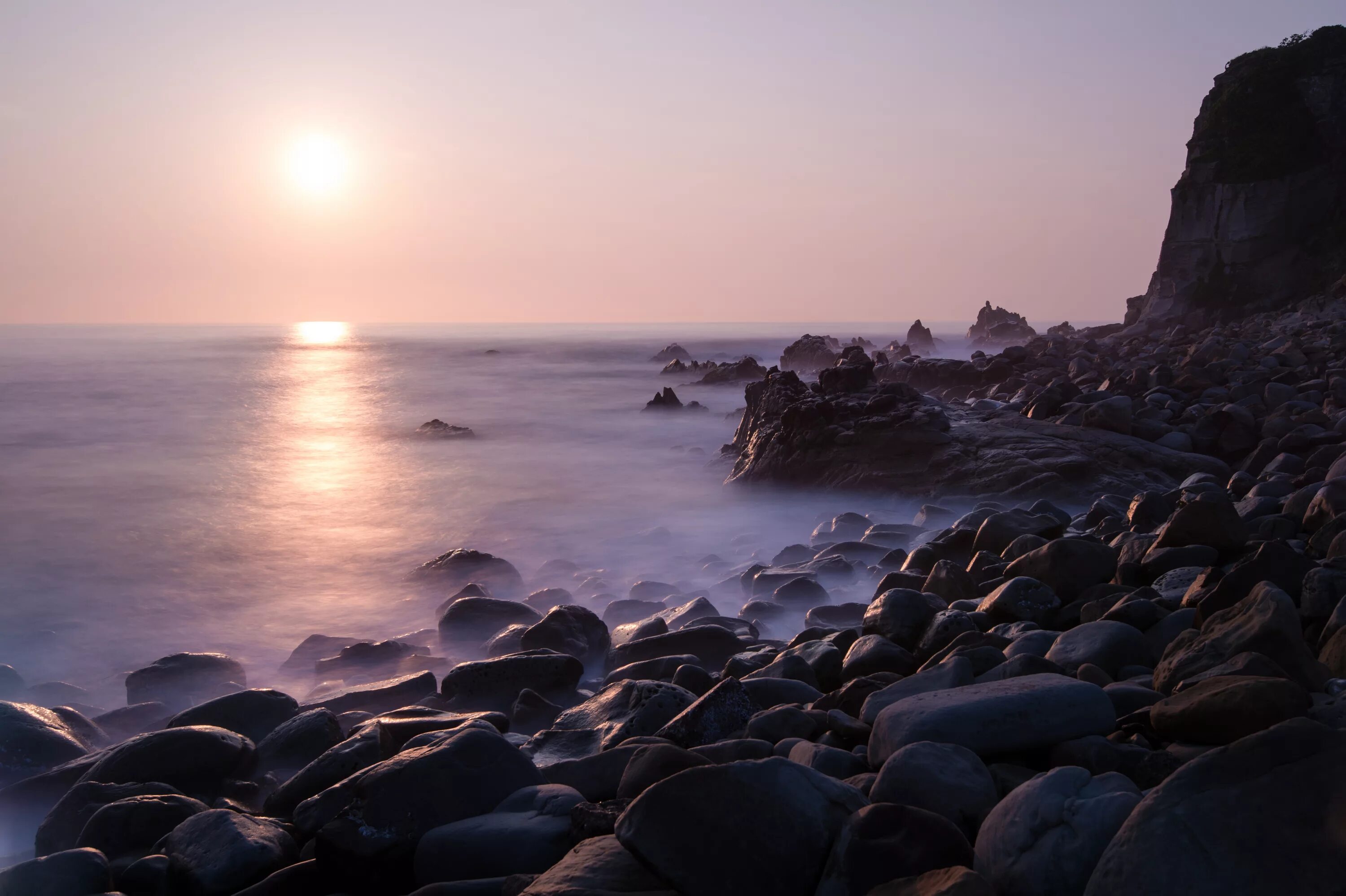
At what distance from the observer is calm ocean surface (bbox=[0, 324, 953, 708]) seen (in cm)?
848

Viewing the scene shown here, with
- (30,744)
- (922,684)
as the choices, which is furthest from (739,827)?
(30,744)

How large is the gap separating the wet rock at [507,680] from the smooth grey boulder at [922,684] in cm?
219

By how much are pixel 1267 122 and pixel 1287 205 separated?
2802mm

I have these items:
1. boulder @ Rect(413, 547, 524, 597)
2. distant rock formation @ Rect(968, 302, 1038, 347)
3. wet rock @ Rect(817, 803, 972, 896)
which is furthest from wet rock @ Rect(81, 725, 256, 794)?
distant rock formation @ Rect(968, 302, 1038, 347)

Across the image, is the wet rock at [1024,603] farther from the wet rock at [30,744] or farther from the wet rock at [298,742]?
the wet rock at [30,744]

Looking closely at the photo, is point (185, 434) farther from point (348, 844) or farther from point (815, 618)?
point (348, 844)

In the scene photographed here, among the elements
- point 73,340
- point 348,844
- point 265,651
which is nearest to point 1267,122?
point 265,651

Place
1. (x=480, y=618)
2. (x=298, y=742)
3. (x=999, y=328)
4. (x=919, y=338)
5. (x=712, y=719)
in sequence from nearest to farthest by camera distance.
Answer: (x=712, y=719)
(x=298, y=742)
(x=480, y=618)
(x=919, y=338)
(x=999, y=328)

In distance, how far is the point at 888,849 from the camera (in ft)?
6.98

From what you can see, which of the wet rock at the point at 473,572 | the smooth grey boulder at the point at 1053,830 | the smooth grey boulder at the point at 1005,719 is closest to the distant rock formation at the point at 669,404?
the wet rock at the point at 473,572

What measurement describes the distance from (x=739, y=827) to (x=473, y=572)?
7.13 m

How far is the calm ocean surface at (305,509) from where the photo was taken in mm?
8484

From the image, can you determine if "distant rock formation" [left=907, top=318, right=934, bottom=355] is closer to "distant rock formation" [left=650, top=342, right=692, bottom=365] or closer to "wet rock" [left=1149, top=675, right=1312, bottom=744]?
"distant rock formation" [left=650, top=342, right=692, bottom=365]

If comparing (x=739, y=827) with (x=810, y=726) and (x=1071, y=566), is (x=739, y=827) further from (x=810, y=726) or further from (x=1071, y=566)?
(x=1071, y=566)
